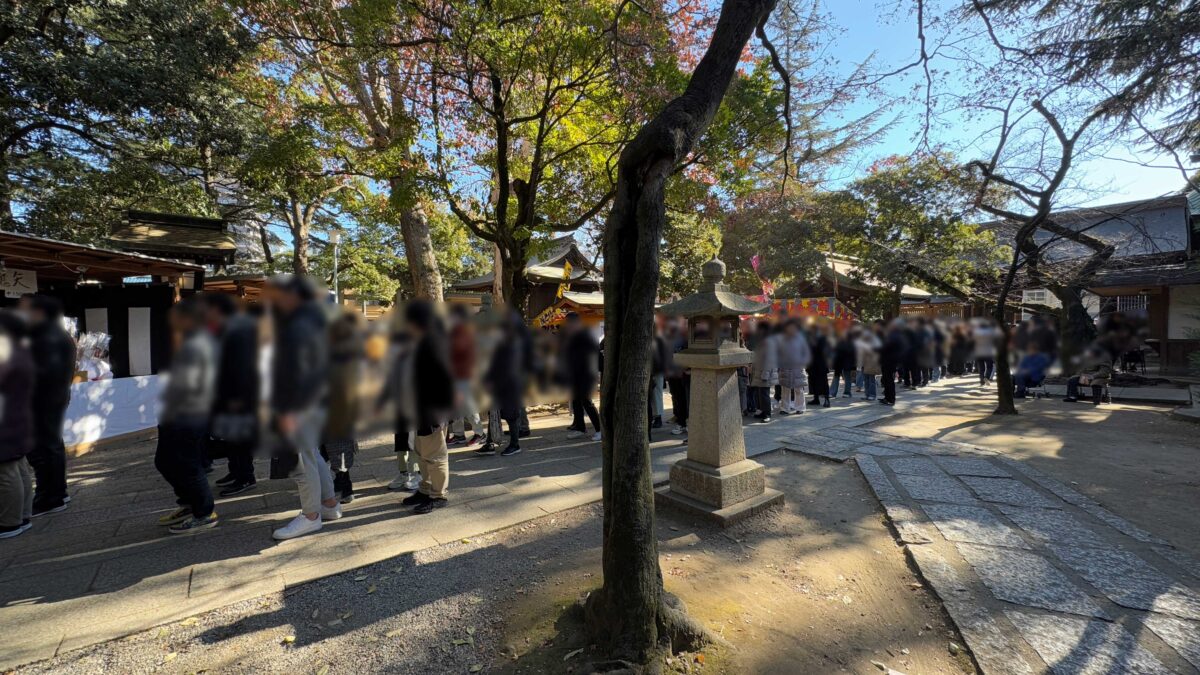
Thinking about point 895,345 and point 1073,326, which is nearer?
point 1073,326

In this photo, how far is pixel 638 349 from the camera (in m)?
3.05

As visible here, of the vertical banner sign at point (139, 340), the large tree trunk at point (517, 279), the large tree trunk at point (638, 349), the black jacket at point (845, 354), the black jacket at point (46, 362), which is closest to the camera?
the black jacket at point (46, 362)

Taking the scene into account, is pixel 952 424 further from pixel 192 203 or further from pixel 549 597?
pixel 192 203

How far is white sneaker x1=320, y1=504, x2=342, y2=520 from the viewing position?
16.3 feet

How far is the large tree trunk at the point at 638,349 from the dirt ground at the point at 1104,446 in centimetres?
567

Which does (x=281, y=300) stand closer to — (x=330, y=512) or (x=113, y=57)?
(x=330, y=512)

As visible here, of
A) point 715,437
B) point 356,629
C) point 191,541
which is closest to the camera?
point 356,629

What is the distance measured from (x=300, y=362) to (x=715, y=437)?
5244mm

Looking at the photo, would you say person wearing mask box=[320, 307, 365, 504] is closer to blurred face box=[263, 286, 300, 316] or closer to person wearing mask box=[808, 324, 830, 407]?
blurred face box=[263, 286, 300, 316]

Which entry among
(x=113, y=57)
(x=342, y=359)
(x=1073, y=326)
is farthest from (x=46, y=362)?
(x=113, y=57)

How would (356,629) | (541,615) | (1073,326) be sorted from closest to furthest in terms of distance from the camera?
(1073,326), (356,629), (541,615)

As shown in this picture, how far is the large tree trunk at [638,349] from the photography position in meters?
3.00

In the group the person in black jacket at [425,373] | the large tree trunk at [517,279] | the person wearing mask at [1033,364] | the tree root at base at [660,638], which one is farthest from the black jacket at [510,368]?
the large tree trunk at [517,279]

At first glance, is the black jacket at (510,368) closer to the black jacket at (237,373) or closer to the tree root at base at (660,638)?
the black jacket at (237,373)
